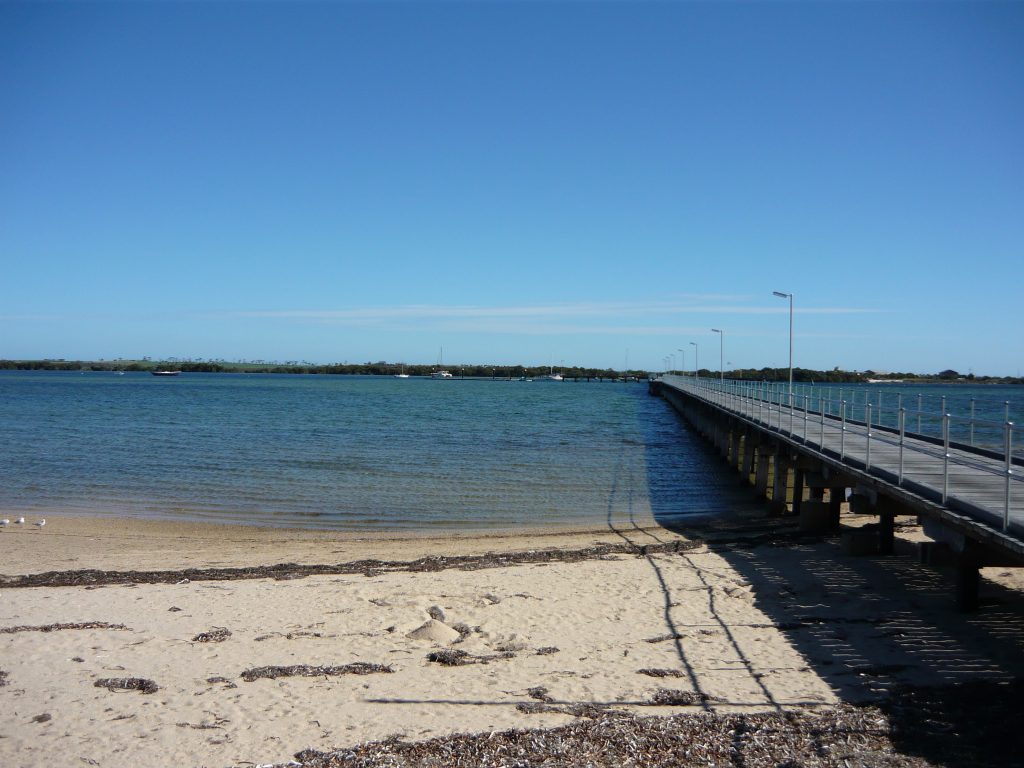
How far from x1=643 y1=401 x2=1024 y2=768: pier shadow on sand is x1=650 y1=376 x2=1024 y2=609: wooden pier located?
610 mm

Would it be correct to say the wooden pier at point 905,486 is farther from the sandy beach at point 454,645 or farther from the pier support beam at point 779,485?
the sandy beach at point 454,645

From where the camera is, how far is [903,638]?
8.70 meters

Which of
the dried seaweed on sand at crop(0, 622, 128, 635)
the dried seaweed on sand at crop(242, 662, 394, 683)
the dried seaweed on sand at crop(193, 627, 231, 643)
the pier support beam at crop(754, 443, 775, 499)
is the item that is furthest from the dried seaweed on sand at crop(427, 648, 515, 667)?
the pier support beam at crop(754, 443, 775, 499)

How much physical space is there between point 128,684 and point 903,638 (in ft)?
25.7

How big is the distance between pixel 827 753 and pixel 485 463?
75.3 ft

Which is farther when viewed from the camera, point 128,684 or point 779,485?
point 779,485

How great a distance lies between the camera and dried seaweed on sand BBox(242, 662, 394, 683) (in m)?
7.89

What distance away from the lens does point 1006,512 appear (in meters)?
7.52

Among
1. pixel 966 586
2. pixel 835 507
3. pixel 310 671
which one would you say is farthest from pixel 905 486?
pixel 310 671

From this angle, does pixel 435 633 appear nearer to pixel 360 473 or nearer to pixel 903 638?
pixel 903 638

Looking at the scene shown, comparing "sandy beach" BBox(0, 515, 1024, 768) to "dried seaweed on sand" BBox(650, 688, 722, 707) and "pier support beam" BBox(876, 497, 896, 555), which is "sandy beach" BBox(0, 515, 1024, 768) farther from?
"pier support beam" BBox(876, 497, 896, 555)

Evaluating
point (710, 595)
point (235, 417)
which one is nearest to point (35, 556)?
point (710, 595)

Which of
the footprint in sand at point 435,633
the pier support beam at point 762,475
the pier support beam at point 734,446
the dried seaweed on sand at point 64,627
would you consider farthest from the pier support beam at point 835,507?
the pier support beam at point 734,446

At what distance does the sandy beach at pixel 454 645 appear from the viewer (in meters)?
6.81
